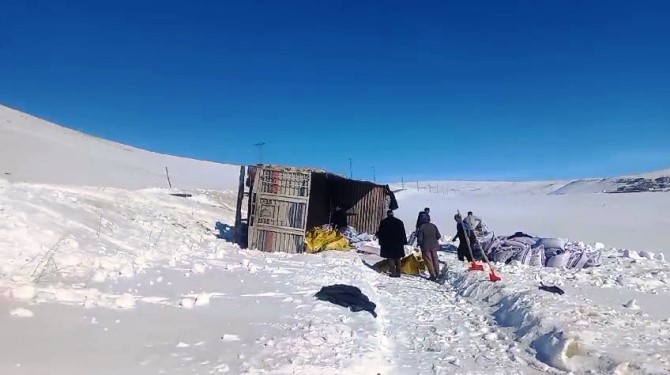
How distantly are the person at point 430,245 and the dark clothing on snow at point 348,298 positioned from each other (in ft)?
12.4

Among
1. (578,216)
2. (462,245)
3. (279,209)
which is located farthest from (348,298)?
(578,216)

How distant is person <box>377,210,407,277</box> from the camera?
1286cm

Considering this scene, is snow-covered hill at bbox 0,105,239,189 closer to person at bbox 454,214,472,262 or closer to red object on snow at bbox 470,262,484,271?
person at bbox 454,214,472,262

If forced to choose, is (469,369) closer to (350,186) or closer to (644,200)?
(350,186)

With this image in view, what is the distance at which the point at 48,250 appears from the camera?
8750mm

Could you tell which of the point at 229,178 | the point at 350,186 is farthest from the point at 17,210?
the point at 229,178

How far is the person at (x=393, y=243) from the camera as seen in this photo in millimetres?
12856

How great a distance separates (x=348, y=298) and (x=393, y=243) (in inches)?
166

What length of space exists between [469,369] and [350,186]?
1598 cm

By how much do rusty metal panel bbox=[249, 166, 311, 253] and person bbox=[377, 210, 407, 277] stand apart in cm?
306

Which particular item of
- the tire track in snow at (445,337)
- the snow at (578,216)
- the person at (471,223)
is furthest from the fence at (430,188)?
the tire track in snow at (445,337)

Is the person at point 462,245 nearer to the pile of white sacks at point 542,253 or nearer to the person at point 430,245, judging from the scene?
the pile of white sacks at point 542,253

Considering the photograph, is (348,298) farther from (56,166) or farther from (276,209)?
(56,166)

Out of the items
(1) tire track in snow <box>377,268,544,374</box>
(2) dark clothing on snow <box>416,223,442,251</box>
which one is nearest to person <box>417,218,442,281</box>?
(2) dark clothing on snow <box>416,223,442,251</box>
